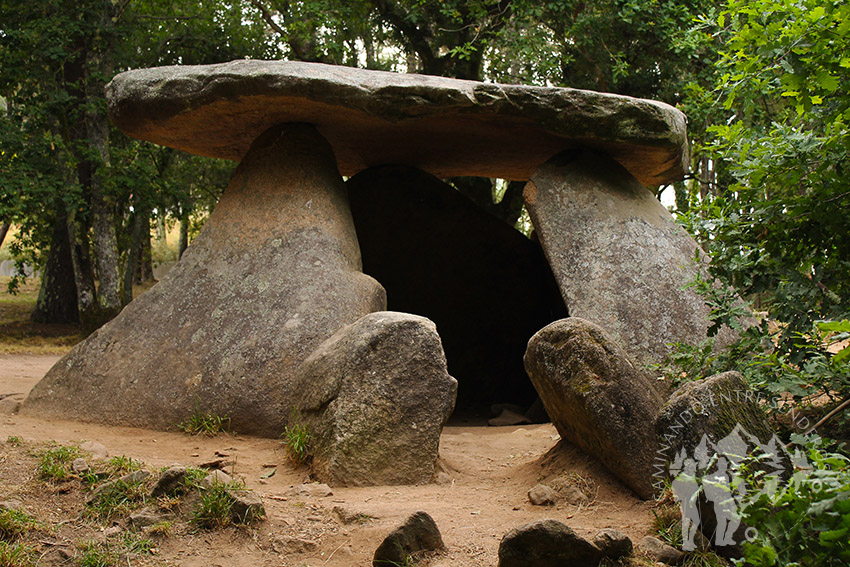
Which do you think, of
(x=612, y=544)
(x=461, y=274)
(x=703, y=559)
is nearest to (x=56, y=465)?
(x=612, y=544)

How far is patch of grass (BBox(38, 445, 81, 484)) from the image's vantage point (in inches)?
133

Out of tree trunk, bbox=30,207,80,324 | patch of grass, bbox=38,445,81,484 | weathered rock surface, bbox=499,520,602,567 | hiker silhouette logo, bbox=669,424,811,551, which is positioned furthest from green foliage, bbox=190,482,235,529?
tree trunk, bbox=30,207,80,324

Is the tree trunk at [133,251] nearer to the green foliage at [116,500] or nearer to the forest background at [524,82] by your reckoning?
the forest background at [524,82]

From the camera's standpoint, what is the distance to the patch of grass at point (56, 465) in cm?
338

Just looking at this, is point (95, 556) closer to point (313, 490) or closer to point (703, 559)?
point (313, 490)

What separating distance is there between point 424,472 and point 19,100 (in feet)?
30.4

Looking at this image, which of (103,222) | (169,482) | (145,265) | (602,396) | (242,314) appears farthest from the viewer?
(145,265)

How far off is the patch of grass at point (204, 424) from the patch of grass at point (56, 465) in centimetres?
129

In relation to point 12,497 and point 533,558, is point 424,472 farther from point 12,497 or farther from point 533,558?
point 12,497

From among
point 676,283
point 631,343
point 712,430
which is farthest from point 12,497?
point 676,283

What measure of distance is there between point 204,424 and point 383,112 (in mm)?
2578

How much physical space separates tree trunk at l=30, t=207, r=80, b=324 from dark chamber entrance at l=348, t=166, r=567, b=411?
247 inches

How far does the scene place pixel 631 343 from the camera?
18.4 feet

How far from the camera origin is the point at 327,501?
3.59m
